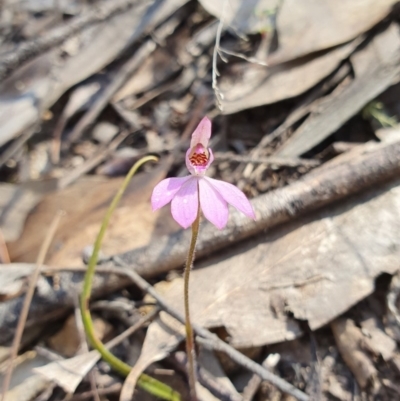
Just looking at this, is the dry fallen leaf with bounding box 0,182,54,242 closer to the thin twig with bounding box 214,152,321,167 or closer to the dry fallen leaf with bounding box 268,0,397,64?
the thin twig with bounding box 214,152,321,167

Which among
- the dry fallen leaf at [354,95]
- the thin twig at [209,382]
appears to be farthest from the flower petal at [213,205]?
the dry fallen leaf at [354,95]

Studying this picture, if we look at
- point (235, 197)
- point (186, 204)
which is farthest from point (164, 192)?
point (235, 197)

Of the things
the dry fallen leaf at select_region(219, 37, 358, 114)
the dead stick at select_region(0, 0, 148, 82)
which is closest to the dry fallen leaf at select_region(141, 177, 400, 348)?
the dry fallen leaf at select_region(219, 37, 358, 114)

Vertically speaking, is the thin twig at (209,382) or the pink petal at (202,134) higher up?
the pink petal at (202,134)

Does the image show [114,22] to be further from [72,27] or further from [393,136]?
[393,136]

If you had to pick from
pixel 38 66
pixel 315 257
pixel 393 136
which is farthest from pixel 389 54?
pixel 38 66

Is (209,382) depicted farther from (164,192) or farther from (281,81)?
(281,81)

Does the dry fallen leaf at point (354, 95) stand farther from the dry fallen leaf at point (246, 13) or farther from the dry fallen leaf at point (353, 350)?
the dry fallen leaf at point (353, 350)
